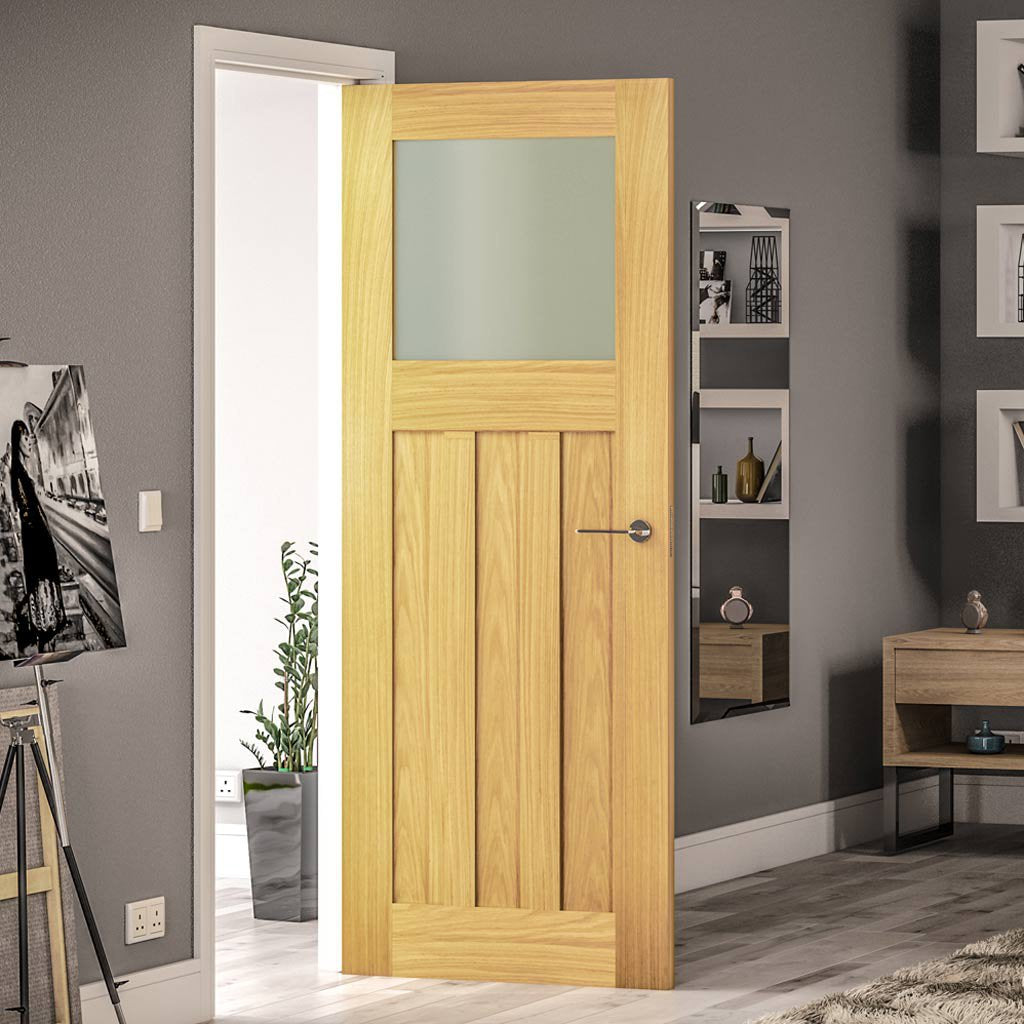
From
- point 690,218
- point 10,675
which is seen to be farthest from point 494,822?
point 690,218

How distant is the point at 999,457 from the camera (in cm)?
609

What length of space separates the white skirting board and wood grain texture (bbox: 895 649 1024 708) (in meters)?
0.53

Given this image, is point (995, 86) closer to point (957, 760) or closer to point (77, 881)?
point (957, 760)

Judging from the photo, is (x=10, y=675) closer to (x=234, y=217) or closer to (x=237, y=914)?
(x=237, y=914)

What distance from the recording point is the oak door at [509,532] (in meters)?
4.24

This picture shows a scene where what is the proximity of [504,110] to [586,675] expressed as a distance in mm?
1420

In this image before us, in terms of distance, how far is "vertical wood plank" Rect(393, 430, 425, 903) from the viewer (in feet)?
14.3

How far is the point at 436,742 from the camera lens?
4336mm

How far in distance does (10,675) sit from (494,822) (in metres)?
1.28

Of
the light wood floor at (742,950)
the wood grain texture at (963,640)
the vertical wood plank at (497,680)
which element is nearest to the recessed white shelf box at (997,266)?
the wood grain texture at (963,640)

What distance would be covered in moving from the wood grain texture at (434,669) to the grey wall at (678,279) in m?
0.56

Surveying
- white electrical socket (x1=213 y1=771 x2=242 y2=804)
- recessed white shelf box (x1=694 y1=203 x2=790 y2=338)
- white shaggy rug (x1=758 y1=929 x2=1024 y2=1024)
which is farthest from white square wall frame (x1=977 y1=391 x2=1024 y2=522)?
white electrical socket (x1=213 y1=771 x2=242 y2=804)

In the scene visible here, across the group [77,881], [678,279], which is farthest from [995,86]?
[77,881]

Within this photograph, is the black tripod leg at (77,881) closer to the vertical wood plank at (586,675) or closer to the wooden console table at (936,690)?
the vertical wood plank at (586,675)
